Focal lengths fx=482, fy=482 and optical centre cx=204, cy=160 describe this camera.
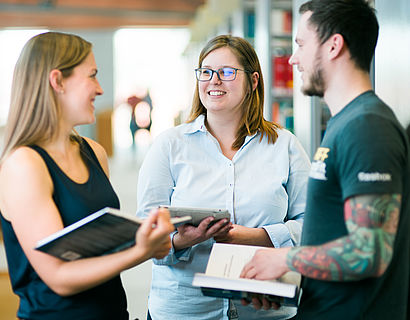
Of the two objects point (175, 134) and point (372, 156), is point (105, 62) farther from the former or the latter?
point (372, 156)

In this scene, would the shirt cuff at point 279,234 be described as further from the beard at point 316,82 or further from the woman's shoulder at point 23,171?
the woman's shoulder at point 23,171

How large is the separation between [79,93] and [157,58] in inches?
618

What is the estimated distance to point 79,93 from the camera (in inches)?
60.3

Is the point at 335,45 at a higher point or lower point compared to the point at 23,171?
higher

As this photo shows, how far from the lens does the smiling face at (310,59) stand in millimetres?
1415

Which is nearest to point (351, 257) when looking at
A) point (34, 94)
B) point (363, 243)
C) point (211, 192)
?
point (363, 243)

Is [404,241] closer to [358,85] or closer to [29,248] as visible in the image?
[358,85]

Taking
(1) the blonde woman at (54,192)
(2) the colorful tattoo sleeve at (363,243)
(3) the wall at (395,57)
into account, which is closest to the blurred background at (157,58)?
(3) the wall at (395,57)

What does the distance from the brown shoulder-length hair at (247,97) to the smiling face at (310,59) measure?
58 centimetres

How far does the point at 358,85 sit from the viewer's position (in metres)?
1.38

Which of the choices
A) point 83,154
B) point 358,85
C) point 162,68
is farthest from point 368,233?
point 162,68

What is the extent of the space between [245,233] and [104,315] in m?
0.62

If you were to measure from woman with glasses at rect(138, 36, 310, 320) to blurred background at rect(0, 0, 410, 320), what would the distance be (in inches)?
21.0

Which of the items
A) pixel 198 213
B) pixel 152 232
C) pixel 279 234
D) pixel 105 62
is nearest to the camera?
pixel 152 232
